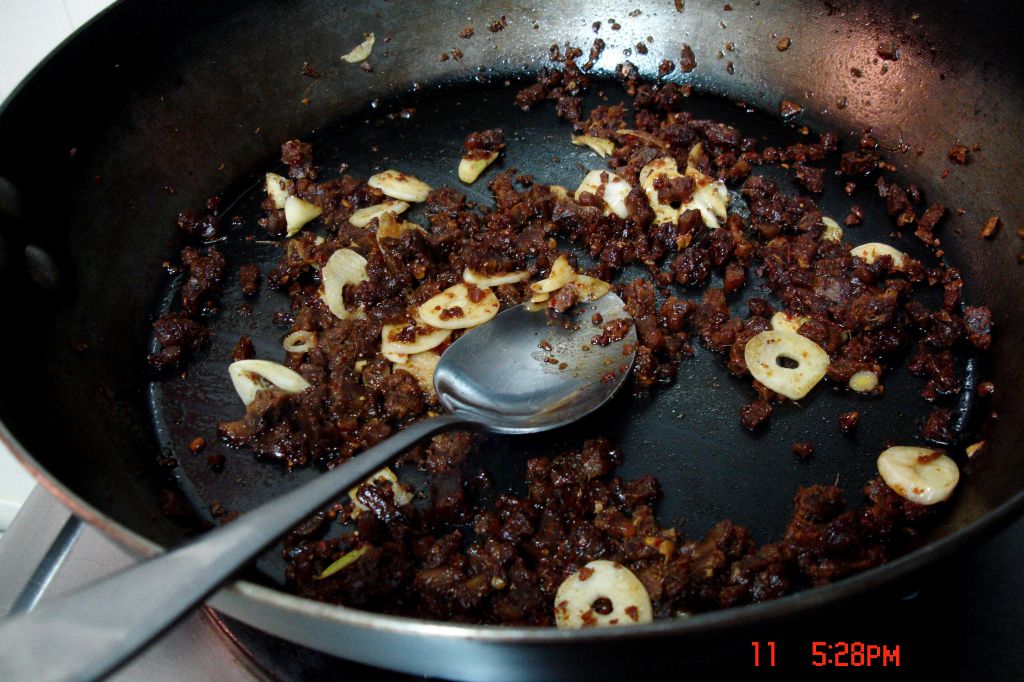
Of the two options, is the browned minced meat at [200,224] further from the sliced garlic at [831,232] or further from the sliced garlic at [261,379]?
the sliced garlic at [831,232]

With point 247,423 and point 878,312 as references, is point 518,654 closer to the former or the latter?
point 247,423

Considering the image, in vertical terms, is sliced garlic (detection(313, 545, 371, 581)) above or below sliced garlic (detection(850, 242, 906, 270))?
above

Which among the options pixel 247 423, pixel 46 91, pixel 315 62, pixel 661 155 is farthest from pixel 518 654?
pixel 315 62

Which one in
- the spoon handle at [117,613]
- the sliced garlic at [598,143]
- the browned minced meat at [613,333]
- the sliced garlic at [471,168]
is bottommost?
the browned minced meat at [613,333]

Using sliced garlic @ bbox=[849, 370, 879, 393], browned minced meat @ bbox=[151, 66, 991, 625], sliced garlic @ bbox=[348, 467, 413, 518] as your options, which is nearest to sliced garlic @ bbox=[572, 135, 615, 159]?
browned minced meat @ bbox=[151, 66, 991, 625]

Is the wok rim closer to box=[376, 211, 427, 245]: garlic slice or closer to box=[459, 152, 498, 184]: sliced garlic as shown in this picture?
box=[376, 211, 427, 245]: garlic slice

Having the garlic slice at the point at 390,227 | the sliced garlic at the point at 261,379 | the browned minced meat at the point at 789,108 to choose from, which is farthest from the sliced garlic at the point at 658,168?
the sliced garlic at the point at 261,379
